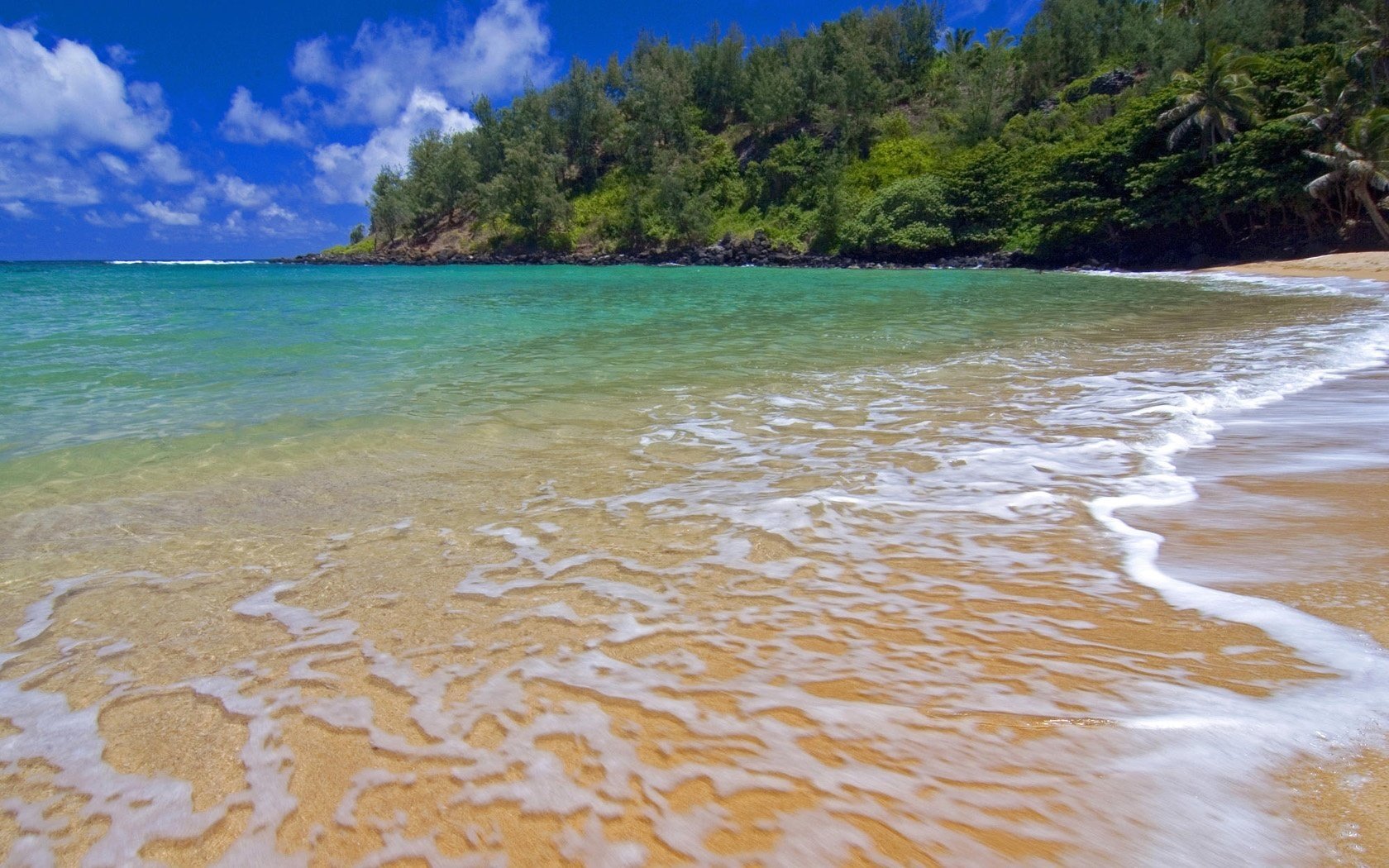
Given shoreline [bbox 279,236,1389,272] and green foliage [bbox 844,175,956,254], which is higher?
green foliage [bbox 844,175,956,254]

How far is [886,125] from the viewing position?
238ft

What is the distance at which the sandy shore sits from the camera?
24.8 meters

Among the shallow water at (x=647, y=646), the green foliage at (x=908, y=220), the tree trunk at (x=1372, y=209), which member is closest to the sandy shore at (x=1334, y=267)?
the tree trunk at (x=1372, y=209)

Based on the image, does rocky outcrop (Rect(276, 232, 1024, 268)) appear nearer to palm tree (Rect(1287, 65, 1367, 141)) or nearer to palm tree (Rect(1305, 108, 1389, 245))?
palm tree (Rect(1287, 65, 1367, 141))

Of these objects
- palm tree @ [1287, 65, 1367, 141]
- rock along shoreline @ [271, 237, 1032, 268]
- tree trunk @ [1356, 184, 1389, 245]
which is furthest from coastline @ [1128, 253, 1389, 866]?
rock along shoreline @ [271, 237, 1032, 268]

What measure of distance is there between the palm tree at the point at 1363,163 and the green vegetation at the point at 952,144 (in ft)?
0.34

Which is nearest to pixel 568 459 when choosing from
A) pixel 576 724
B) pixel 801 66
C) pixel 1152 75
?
pixel 576 724

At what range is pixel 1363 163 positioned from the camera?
29109mm

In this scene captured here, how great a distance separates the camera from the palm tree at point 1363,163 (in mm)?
28969

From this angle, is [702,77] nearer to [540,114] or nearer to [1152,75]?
[540,114]

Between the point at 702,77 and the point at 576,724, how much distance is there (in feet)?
328

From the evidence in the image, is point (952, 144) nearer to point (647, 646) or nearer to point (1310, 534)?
point (1310, 534)

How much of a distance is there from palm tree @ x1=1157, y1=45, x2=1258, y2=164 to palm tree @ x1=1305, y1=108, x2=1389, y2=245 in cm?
585

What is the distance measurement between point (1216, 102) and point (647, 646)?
154 ft
